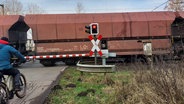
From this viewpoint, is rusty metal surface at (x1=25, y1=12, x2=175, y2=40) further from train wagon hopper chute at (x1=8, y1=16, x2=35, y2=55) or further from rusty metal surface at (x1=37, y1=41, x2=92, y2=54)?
train wagon hopper chute at (x1=8, y1=16, x2=35, y2=55)

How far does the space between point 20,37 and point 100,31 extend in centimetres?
723

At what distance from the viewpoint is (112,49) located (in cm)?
2373

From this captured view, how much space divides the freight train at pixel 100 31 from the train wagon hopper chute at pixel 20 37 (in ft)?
1.05

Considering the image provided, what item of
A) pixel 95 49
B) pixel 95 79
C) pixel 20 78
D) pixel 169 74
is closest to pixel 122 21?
pixel 95 49

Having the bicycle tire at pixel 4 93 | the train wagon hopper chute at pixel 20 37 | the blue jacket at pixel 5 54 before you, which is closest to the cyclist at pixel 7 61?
the blue jacket at pixel 5 54

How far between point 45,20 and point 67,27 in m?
1.76

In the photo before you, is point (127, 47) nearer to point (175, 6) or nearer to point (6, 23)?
point (6, 23)

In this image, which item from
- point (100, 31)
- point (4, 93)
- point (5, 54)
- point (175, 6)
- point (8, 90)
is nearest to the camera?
point (4, 93)

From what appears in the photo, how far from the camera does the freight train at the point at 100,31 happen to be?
23766 millimetres

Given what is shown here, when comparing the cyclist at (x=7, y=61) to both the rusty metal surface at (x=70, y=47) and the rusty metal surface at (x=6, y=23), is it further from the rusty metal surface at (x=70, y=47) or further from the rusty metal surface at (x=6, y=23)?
the rusty metal surface at (x=6, y=23)

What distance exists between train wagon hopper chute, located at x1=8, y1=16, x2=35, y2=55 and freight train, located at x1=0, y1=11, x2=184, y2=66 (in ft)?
1.05

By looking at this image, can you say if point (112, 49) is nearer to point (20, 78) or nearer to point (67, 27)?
point (67, 27)

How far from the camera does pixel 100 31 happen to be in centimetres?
2398

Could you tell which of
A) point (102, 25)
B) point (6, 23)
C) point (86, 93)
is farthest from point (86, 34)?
point (86, 93)
